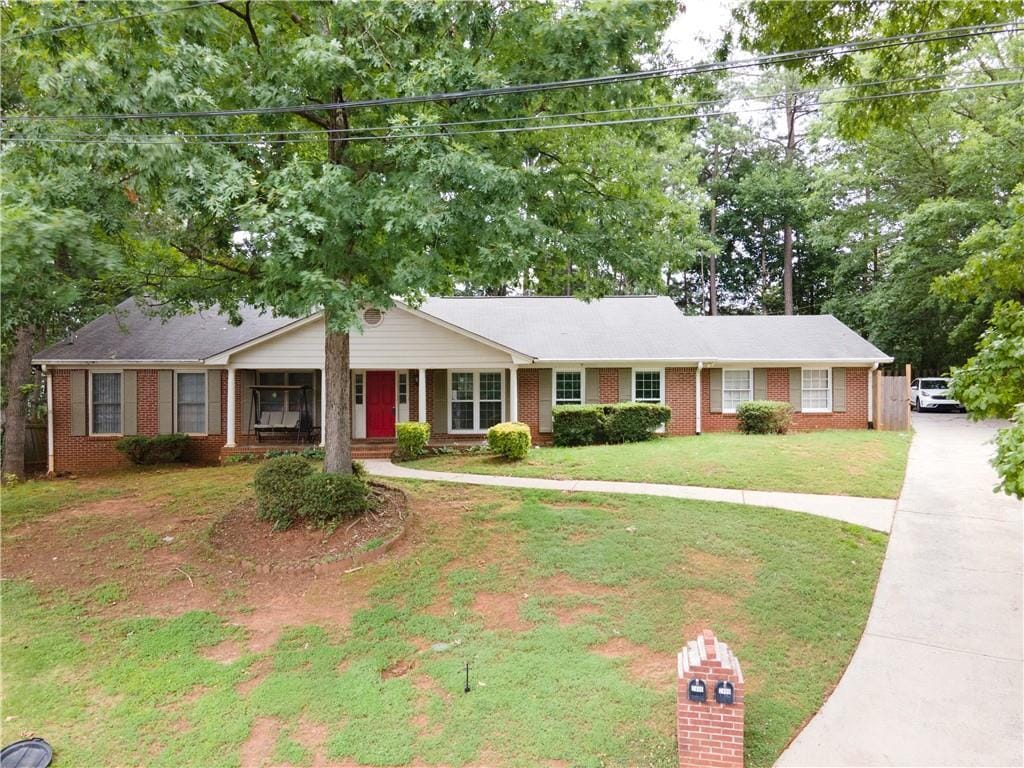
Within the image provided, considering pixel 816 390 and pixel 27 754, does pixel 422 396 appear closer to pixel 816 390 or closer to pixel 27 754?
pixel 27 754

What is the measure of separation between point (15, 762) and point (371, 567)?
130 inches

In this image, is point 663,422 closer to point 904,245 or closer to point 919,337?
point 904,245

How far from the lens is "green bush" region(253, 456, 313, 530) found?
7266mm

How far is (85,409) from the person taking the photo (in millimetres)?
14391

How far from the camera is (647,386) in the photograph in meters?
16.2

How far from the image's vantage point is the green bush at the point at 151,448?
540 inches

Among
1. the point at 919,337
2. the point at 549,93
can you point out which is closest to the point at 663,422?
the point at 549,93

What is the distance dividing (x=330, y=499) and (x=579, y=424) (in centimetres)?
850

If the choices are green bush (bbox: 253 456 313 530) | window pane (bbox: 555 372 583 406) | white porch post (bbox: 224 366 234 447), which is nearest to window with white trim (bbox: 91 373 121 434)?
white porch post (bbox: 224 366 234 447)

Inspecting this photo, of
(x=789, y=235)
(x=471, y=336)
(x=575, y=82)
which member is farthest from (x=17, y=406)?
(x=789, y=235)

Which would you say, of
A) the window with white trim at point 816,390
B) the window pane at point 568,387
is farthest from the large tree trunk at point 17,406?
the window with white trim at point 816,390

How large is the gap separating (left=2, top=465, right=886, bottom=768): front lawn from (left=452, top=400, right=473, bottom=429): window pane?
7.60m

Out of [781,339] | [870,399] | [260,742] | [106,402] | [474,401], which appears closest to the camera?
[260,742]

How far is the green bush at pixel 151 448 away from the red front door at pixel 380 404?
4704 millimetres
